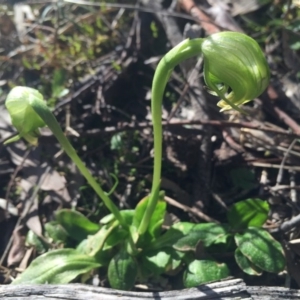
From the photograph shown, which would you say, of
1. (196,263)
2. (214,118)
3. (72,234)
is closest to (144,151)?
(214,118)

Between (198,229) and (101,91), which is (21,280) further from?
(101,91)

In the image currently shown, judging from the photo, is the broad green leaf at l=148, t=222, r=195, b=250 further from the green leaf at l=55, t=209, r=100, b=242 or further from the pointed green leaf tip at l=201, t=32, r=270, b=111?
the pointed green leaf tip at l=201, t=32, r=270, b=111

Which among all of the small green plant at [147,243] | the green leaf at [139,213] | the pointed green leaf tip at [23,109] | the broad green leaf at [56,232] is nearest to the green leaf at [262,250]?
the small green plant at [147,243]

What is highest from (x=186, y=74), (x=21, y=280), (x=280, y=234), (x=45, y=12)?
(x=45, y=12)

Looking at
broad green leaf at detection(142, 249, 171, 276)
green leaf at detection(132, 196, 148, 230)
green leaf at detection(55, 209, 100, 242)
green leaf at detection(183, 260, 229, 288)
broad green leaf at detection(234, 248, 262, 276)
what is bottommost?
broad green leaf at detection(234, 248, 262, 276)

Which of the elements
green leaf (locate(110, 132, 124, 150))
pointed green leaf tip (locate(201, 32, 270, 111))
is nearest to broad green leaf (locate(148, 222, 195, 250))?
green leaf (locate(110, 132, 124, 150))

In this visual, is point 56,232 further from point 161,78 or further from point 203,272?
point 161,78

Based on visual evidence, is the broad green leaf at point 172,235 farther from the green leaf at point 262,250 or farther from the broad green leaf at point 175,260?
the green leaf at point 262,250
